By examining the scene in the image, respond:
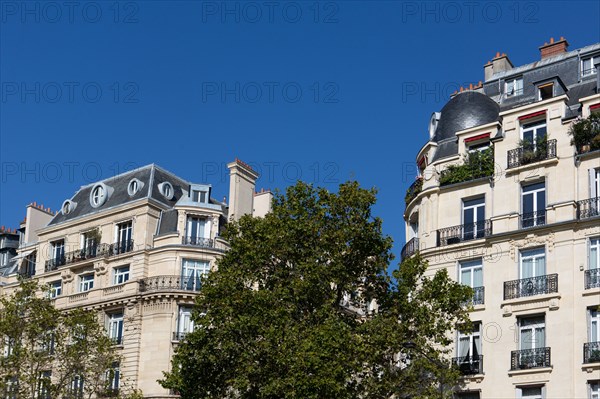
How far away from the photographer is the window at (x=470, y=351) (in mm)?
33562

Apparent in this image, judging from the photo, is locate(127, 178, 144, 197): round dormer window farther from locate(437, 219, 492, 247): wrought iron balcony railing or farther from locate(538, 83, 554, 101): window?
locate(538, 83, 554, 101): window

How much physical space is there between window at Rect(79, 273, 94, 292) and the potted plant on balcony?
24587 mm

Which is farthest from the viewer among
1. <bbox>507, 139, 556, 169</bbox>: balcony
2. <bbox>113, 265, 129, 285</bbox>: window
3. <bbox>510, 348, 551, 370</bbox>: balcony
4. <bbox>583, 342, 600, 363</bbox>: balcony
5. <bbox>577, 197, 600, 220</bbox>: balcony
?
<bbox>113, 265, 129, 285</bbox>: window

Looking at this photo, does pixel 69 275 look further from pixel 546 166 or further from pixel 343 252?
pixel 546 166

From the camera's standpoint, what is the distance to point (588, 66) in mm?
37281

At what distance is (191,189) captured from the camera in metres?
50.1

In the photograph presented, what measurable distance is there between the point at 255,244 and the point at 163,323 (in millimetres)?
14344

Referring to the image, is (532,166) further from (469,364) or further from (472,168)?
(469,364)

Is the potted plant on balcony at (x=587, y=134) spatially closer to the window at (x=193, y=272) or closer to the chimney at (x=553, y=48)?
the chimney at (x=553, y=48)

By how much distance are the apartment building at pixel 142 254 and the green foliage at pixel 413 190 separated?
9.16 meters

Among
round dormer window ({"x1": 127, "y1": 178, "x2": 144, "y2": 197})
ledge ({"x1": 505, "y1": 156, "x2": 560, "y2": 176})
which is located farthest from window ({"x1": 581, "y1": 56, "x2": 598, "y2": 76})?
round dormer window ({"x1": 127, "y1": 178, "x2": 144, "y2": 197})

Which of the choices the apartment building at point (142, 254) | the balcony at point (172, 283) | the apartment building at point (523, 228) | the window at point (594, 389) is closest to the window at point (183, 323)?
the apartment building at point (142, 254)

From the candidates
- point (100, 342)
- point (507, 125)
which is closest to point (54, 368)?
point (100, 342)

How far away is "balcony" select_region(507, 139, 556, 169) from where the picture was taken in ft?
113
